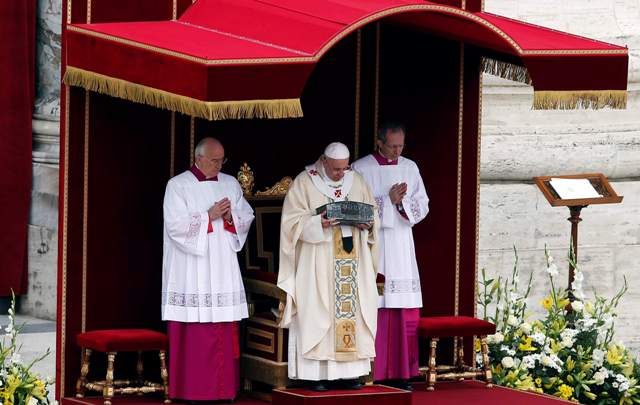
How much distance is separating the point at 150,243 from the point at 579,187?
3.31 metres

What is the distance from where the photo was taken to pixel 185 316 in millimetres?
14750

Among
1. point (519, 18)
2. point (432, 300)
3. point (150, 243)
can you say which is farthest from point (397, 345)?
point (519, 18)

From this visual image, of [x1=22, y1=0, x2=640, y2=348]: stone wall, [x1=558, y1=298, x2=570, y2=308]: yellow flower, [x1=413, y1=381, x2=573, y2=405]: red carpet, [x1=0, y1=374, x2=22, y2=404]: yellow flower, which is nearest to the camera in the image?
[x1=0, y1=374, x2=22, y2=404]: yellow flower

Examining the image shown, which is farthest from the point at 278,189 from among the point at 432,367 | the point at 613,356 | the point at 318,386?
the point at 613,356

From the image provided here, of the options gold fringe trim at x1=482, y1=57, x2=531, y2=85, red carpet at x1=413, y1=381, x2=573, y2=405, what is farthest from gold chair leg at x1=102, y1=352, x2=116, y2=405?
gold fringe trim at x1=482, y1=57, x2=531, y2=85

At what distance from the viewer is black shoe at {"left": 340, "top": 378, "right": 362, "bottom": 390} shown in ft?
49.1

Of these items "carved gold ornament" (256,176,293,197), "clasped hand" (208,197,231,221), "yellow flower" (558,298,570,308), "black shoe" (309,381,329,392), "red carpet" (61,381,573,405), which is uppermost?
"carved gold ornament" (256,176,293,197)

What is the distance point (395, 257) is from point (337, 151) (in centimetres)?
104

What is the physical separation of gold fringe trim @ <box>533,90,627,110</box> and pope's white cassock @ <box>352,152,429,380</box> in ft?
3.28

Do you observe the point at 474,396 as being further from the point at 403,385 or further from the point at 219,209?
the point at 219,209

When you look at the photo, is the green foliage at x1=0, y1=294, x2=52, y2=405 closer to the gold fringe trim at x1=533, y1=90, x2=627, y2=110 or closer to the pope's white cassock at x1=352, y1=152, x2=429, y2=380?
the pope's white cassock at x1=352, y1=152, x2=429, y2=380

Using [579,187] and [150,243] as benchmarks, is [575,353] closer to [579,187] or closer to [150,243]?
[579,187]

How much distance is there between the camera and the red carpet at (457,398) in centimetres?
1486

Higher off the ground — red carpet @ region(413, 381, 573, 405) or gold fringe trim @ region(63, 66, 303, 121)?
gold fringe trim @ region(63, 66, 303, 121)
